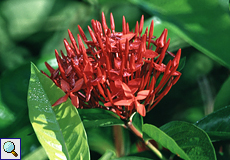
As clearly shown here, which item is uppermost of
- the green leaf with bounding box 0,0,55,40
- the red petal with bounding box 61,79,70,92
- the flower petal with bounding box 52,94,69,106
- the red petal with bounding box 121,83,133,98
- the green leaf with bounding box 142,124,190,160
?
the green leaf with bounding box 0,0,55,40

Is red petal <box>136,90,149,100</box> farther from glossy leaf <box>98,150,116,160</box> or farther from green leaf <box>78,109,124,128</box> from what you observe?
glossy leaf <box>98,150,116,160</box>

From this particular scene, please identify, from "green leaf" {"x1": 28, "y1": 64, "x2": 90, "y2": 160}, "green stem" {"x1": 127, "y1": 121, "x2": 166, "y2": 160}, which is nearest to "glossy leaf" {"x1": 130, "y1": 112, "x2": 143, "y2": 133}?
"green stem" {"x1": 127, "y1": 121, "x2": 166, "y2": 160}

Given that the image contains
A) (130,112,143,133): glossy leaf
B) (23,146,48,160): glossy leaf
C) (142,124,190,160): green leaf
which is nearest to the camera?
(142,124,190,160): green leaf

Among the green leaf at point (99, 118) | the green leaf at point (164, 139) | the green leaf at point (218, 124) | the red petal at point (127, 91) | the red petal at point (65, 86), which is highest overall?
the red petal at point (65, 86)

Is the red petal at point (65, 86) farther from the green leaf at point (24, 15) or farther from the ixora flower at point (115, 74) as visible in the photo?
the green leaf at point (24, 15)

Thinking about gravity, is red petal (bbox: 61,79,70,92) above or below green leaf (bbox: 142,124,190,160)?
above

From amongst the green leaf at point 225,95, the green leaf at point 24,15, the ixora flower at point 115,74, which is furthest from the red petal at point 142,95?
the green leaf at point 24,15

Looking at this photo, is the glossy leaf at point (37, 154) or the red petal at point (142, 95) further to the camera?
the glossy leaf at point (37, 154)

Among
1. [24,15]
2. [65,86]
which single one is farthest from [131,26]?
[24,15]
